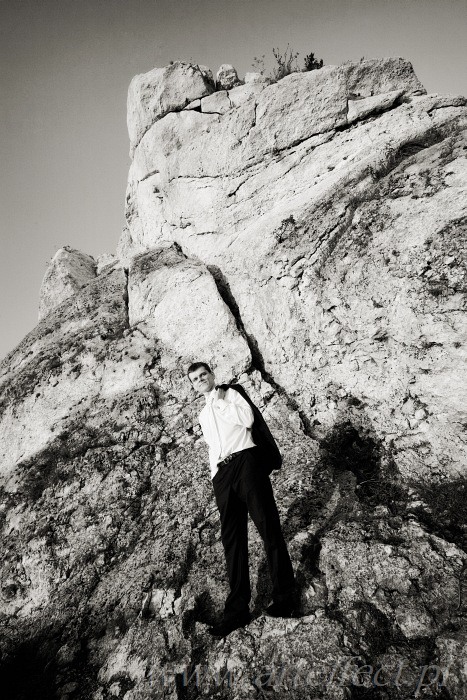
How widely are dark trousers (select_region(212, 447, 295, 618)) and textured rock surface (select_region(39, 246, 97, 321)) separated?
1390cm

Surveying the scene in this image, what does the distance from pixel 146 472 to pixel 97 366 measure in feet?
12.7

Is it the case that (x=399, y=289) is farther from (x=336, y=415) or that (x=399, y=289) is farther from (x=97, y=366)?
(x=97, y=366)

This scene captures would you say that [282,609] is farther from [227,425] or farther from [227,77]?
[227,77]

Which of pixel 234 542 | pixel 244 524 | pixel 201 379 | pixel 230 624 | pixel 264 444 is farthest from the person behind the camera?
pixel 201 379

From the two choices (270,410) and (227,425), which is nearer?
(227,425)

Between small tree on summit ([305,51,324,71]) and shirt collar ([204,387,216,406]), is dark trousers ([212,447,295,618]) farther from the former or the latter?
small tree on summit ([305,51,324,71])

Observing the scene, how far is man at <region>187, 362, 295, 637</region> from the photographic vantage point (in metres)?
4.76

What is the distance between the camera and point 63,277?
56.3 feet

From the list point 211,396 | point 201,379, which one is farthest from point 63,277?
point 211,396

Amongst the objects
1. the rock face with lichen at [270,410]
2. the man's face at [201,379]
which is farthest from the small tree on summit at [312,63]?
the man's face at [201,379]

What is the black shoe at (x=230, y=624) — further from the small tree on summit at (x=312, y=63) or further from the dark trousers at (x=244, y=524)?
the small tree on summit at (x=312, y=63)

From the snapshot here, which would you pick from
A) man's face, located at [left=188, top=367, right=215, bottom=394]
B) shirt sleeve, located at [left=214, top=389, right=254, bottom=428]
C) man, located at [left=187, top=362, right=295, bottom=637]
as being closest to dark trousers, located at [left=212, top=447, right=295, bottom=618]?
man, located at [left=187, top=362, right=295, bottom=637]

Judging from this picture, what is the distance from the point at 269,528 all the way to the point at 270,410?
4.14 meters

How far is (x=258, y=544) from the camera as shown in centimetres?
627
